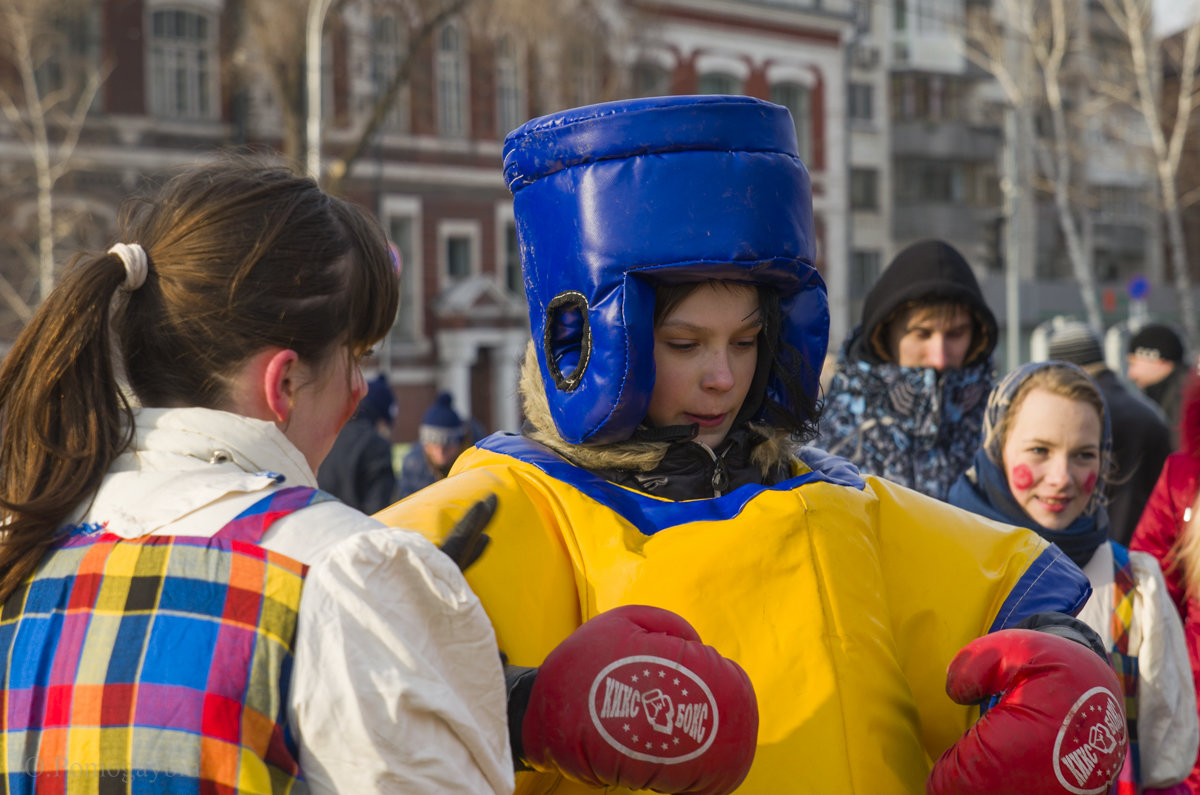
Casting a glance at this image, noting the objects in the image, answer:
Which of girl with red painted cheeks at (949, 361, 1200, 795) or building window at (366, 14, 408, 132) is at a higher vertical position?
building window at (366, 14, 408, 132)

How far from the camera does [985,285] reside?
3069 cm

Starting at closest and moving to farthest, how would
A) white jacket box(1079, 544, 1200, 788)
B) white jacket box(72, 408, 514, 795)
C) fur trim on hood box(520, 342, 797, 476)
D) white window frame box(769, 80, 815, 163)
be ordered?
A: white jacket box(72, 408, 514, 795) < fur trim on hood box(520, 342, 797, 476) < white jacket box(1079, 544, 1200, 788) < white window frame box(769, 80, 815, 163)

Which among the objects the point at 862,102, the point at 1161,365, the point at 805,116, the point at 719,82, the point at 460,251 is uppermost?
the point at 862,102

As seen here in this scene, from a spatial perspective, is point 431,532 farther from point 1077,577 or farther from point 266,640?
point 1077,577

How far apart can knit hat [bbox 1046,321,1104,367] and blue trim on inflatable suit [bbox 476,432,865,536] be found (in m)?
3.41

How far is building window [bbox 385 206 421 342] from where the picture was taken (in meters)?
24.4

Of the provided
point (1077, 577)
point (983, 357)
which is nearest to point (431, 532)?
point (1077, 577)

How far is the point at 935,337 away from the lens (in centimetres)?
408

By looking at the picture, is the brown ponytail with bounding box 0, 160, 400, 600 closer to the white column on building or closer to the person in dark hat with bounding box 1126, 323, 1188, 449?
the person in dark hat with bounding box 1126, 323, 1188, 449

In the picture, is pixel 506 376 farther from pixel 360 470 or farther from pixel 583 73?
pixel 360 470

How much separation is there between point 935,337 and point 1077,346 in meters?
1.57

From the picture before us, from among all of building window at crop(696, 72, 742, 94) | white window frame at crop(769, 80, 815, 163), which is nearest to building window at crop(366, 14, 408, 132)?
building window at crop(696, 72, 742, 94)

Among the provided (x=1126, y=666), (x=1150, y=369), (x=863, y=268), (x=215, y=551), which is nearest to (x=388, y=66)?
(x=863, y=268)

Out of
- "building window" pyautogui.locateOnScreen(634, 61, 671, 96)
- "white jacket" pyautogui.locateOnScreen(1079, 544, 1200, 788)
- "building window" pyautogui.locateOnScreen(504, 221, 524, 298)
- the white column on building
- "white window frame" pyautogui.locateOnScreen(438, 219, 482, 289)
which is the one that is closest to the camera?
"white jacket" pyautogui.locateOnScreen(1079, 544, 1200, 788)
